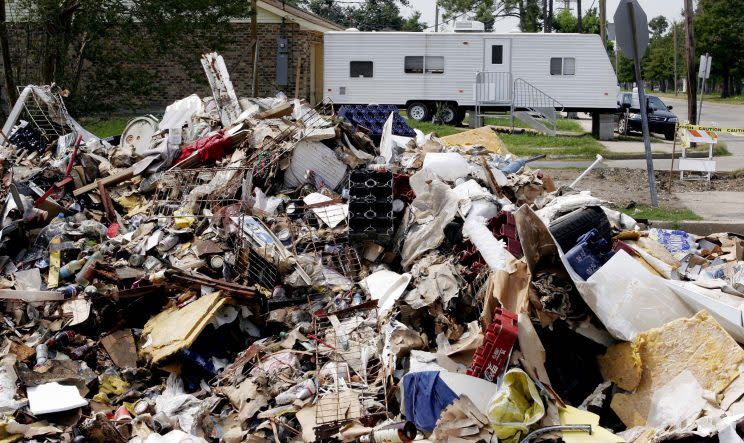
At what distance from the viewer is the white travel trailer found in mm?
24906

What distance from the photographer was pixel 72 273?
767 centimetres

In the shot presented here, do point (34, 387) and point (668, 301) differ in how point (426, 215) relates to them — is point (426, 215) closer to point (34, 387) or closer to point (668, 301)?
point (668, 301)

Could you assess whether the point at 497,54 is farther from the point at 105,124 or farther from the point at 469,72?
the point at 105,124

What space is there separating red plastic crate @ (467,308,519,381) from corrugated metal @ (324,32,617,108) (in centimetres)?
2091

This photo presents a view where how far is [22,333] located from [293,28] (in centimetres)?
2386

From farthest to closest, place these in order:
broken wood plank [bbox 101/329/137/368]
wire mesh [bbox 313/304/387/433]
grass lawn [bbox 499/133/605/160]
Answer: grass lawn [bbox 499/133/605/160] → broken wood plank [bbox 101/329/137/368] → wire mesh [bbox 313/304/387/433]

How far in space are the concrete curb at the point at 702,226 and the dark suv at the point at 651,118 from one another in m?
16.0

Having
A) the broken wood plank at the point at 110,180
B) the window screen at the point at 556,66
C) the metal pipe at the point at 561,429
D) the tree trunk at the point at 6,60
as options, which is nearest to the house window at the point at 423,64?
the window screen at the point at 556,66

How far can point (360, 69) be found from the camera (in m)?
25.6

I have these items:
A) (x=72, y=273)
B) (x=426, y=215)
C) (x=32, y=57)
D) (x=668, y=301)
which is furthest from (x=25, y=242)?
(x=32, y=57)

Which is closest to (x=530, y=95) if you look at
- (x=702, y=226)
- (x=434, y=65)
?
(x=434, y=65)

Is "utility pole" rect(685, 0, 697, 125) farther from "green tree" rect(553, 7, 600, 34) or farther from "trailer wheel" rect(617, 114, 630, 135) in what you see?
"green tree" rect(553, 7, 600, 34)

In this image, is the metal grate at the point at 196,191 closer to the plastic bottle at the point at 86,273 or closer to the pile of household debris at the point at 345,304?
the pile of household debris at the point at 345,304

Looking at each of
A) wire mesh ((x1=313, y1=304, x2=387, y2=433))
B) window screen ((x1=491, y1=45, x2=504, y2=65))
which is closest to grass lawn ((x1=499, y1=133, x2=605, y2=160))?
window screen ((x1=491, y1=45, x2=504, y2=65))
